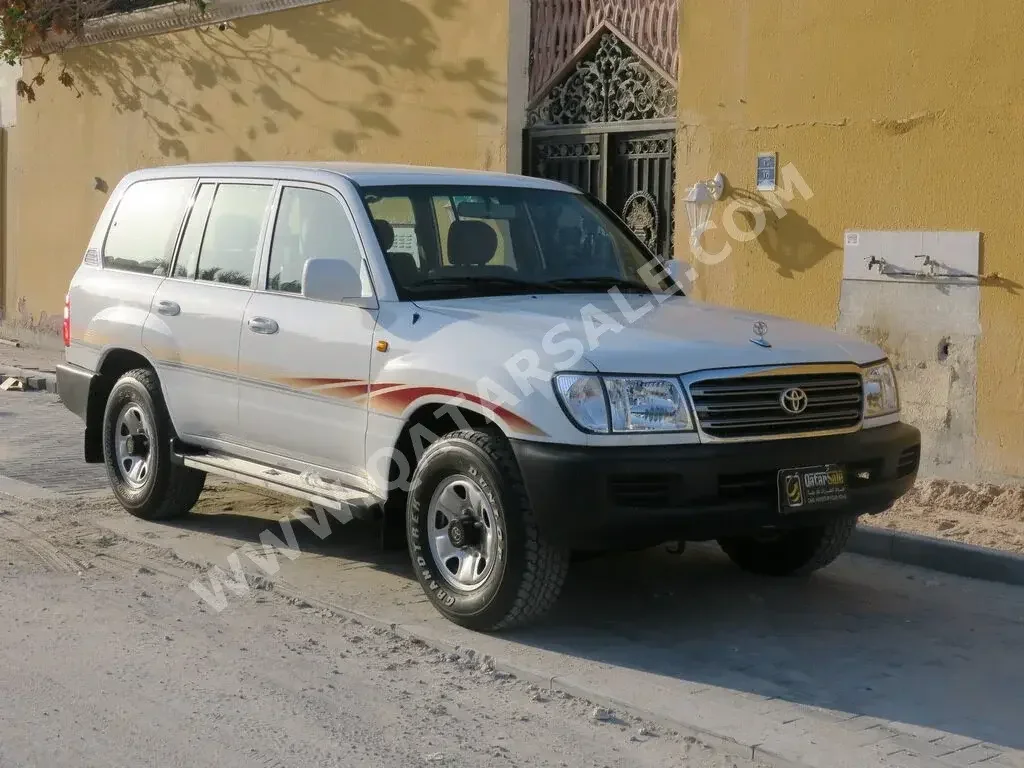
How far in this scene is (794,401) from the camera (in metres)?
5.77

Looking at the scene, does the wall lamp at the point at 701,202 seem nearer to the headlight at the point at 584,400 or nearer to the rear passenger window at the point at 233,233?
the rear passenger window at the point at 233,233

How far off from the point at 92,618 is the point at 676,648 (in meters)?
2.43

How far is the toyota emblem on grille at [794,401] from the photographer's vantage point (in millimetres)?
5738

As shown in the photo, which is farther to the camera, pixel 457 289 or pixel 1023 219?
pixel 1023 219

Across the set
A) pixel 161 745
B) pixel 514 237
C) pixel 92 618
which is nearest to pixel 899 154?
pixel 514 237

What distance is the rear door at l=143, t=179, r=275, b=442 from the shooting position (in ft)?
23.7

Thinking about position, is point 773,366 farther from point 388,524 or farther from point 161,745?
point 161,745

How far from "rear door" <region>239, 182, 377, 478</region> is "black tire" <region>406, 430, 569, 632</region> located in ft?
1.98

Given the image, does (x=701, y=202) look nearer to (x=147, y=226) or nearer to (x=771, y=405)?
(x=147, y=226)

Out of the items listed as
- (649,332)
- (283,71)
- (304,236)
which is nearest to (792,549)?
(649,332)

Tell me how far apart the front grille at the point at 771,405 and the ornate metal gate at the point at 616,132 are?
5438 millimetres

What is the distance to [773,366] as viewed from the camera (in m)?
5.73

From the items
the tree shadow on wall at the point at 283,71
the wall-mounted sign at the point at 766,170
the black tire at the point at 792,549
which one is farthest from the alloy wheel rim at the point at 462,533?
the tree shadow on wall at the point at 283,71

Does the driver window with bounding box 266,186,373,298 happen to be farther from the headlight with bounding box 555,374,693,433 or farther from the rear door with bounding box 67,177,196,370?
the headlight with bounding box 555,374,693,433
